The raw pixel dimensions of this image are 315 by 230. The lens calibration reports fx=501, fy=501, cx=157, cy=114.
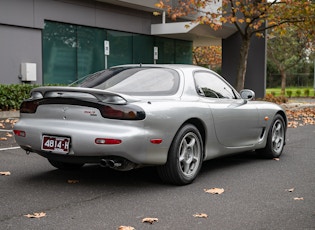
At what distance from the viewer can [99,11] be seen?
20.4m

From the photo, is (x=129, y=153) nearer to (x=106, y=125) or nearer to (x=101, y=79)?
(x=106, y=125)

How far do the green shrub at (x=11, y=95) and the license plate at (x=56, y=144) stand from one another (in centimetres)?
1007

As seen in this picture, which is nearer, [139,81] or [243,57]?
[139,81]

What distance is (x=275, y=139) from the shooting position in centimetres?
799

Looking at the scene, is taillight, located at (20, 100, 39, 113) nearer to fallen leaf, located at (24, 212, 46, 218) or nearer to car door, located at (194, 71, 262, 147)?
fallen leaf, located at (24, 212, 46, 218)

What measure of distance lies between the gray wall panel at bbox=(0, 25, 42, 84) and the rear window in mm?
11371

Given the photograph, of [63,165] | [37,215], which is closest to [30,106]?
[63,165]

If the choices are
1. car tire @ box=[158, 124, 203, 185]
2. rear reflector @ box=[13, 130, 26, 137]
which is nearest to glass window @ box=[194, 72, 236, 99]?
car tire @ box=[158, 124, 203, 185]

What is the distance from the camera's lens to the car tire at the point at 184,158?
555cm

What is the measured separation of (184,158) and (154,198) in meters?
0.83

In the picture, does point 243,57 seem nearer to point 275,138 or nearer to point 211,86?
point 275,138

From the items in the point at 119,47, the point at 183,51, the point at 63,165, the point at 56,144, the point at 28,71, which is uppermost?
the point at 183,51

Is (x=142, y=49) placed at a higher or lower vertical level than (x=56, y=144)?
higher

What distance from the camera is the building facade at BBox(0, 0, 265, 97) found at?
1723 centimetres
